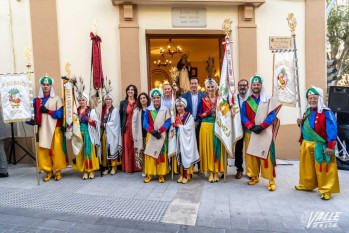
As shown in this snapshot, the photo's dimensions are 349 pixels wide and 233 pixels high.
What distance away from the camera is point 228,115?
17.6 ft

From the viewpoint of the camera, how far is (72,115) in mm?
5730

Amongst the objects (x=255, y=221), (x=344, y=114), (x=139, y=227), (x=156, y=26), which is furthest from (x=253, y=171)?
(x=156, y=26)

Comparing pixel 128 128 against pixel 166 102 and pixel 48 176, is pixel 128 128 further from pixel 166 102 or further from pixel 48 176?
pixel 48 176

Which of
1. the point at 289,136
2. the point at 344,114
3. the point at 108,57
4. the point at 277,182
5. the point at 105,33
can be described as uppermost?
the point at 105,33

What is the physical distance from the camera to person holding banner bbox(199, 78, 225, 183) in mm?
5531

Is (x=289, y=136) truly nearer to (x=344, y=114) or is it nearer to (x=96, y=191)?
(x=344, y=114)

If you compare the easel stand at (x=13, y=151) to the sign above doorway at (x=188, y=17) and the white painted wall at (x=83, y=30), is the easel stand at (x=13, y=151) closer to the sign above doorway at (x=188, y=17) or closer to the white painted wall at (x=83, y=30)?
the white painted wall at (x=83, y=30)

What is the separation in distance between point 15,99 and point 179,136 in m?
3.11

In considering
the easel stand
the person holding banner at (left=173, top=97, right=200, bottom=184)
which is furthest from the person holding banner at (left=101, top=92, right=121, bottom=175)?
the easel stand

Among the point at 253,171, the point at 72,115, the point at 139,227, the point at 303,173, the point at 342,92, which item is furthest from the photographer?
the point at 342,92

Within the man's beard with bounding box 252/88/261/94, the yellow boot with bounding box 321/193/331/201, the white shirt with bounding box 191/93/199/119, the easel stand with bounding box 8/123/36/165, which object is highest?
the man's beard with bounding box 252/88/261/94

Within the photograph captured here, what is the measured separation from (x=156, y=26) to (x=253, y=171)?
3.98 meters

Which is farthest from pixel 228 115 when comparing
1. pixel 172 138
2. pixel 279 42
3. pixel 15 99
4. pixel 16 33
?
pixel 16 33

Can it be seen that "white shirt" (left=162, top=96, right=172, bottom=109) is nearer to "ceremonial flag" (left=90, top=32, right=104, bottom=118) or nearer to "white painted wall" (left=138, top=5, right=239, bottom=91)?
"white painted wall" (left=138, top=5, right=239, bottom=91)
